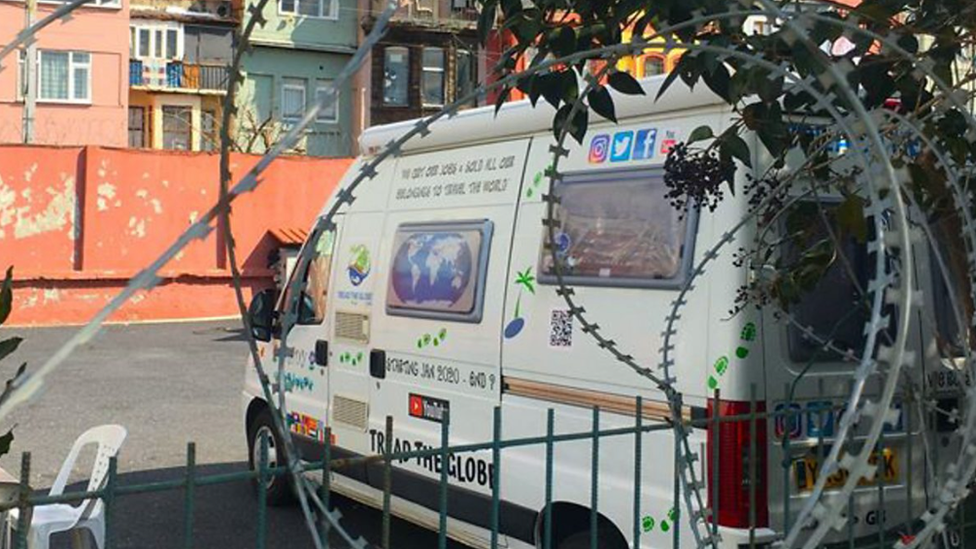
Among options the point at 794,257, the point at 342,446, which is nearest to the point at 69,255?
the point at 342,446

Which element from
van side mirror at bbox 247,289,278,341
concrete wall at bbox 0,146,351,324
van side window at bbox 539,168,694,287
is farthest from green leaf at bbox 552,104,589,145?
concrete wall at bbox 0,146,351,324

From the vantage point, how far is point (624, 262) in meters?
4.31

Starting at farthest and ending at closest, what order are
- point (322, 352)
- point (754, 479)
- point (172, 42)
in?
point (172, 42) → point (322, 352) → point (754, 479)

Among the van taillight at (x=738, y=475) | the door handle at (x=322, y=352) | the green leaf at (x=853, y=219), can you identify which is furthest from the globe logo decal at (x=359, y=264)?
the green leaf at (x=853, y=219)

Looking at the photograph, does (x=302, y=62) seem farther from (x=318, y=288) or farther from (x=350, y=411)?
(x=350, y=411)

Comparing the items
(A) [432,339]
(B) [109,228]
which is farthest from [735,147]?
(B) [109,228]

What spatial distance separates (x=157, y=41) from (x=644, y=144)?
4180 centimetres

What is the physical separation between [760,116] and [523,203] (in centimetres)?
206

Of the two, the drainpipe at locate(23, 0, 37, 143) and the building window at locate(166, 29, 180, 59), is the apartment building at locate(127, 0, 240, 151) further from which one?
the drainpipe at locate(23, 0, 37, 143)

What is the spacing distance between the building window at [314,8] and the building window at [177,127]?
19.4ft

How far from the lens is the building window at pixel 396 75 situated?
4119 centimetres

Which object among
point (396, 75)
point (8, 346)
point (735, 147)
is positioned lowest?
point (8, 346)

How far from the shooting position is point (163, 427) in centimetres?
1005

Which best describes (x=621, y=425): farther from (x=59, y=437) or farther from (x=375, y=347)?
(x=59, y=437)
